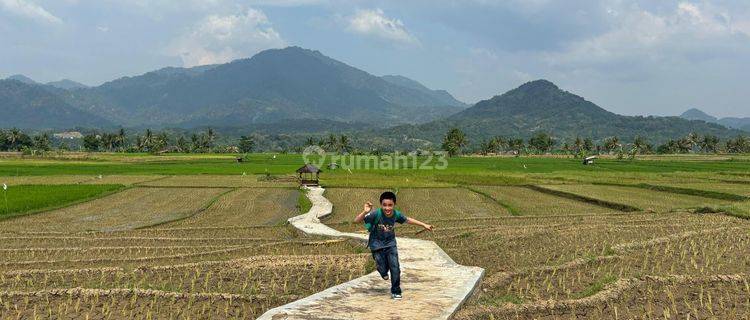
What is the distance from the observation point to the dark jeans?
359 inches

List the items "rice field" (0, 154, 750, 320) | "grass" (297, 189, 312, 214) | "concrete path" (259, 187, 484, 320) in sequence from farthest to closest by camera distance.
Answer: "grass" (297, 189, 312, 214) < "rice field" (0, 154, 750, 320) < "concrete path" (259, 187, 484, 320)

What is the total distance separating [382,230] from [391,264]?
23.5 inches

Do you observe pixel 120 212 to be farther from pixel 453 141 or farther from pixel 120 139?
pixel 120 139

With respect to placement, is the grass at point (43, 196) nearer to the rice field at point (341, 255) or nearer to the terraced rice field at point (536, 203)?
the rice field at point (341, 255)

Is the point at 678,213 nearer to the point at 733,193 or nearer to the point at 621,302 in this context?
the point at 733,193

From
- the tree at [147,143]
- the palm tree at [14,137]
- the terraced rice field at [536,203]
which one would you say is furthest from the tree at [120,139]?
the terraced rice field at [536,203]

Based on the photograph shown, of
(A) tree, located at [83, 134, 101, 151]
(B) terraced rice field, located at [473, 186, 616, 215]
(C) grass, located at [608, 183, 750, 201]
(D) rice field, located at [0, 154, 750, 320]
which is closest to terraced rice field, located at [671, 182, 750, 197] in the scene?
(D) rice field, located at [0, 154, 750, 320]

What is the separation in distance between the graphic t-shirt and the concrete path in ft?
3.03

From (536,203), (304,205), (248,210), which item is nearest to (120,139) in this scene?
(248,210)

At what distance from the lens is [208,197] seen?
115ft

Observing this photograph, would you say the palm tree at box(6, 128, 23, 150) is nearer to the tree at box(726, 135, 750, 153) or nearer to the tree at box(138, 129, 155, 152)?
the tree at box(138, 129, 155, 152)

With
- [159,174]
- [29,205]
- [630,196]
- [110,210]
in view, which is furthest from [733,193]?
[159,174]

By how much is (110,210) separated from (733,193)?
37.9 meters

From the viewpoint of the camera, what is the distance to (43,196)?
32469mm
